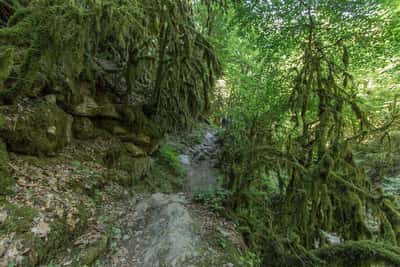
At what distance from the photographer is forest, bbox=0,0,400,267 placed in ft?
9.58

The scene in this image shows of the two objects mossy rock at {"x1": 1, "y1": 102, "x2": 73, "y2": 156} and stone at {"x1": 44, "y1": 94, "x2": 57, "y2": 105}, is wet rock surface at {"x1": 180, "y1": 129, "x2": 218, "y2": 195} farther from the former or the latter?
stone at {"x1": 44, "y1": 94, "x2": 57, "y2": 105}

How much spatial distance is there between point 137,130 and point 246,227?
13.6 ft

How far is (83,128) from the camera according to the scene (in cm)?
507

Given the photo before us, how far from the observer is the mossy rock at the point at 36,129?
3.45 metres

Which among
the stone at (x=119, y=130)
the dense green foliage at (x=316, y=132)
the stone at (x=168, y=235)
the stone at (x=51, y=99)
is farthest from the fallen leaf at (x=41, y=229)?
the stone at (x=119, y=130)

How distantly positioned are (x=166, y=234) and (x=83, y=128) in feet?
11.2

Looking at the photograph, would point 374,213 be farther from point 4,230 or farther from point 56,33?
point 56,33

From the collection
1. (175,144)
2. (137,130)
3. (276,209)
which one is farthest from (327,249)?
(175,144)

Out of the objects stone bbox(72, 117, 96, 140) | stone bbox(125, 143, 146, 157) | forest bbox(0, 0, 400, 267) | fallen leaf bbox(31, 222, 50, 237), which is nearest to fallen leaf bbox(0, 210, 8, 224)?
forest bbox(0, 0, 400, 267)

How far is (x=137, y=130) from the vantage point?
248 inches

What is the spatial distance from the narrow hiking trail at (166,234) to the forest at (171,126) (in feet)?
0.09

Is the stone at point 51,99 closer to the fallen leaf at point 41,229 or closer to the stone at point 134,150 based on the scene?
the stone at point 134,150

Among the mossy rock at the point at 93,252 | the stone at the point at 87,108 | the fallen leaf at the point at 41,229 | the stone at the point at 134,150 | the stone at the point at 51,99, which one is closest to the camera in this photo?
the fallen leaf at the point at 41,229

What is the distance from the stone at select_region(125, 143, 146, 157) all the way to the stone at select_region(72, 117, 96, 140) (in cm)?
98
